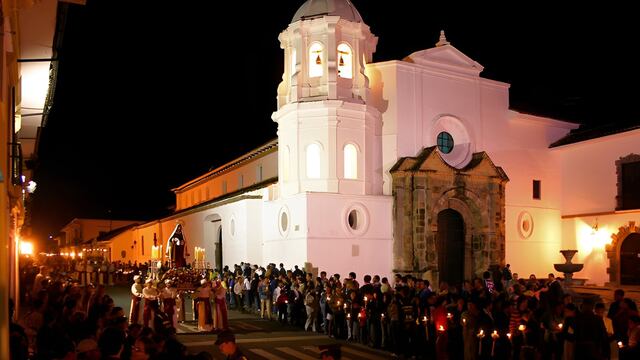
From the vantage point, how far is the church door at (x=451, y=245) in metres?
32.1

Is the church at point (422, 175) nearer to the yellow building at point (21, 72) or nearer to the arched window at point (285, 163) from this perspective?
the arched window at point (285, 163)

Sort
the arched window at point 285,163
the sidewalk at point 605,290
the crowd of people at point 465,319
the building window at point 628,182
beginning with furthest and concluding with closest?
1. the arched window at point 285,163
2. the building window at point 628,182
3. the sidewalk at point 605,290
4. the crowd of people at point 465,319

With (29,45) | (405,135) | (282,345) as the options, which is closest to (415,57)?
(405,135)

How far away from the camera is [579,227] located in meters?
34.1

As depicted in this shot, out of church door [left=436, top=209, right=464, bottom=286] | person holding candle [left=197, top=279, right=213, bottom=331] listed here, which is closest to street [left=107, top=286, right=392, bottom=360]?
person holding candle [left=197, top=279, right=213, bottom=331]

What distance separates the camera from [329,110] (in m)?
30.0

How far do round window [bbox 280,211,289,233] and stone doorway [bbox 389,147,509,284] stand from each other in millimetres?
4846

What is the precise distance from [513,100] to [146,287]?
25.9 meters

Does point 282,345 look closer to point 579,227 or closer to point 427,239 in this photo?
point 427,239

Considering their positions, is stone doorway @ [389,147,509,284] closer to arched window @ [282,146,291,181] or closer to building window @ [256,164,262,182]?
arched window @ [282,146,291,181]

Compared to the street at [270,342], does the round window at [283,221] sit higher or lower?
higher

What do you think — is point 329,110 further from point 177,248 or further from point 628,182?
point 628,182

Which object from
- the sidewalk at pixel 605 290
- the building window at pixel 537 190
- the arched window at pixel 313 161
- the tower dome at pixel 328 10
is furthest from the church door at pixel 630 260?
the tower dome at pixel 328 10

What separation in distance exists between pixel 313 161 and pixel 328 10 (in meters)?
6.85
